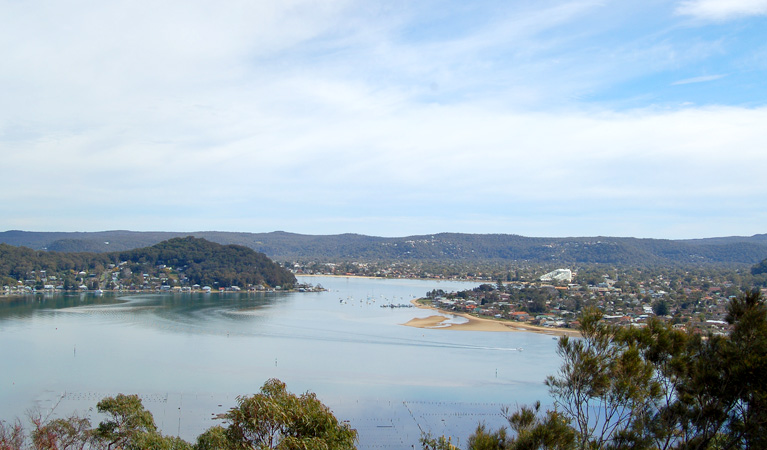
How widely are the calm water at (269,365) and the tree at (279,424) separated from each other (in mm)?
8239

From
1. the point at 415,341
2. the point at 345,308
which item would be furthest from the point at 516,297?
the point at 415,341

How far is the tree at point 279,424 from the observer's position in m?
5.09

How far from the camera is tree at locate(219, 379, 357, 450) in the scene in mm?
5090

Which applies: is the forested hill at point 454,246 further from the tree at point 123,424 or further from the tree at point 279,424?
the tree at point 279,424

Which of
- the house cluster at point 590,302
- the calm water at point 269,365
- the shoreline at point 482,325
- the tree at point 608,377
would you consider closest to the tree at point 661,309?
the house cluster at point 590,302

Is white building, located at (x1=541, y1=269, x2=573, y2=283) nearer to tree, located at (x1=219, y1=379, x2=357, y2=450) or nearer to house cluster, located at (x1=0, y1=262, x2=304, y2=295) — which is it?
house cluster, located at (x1=0, y1=262, x2=304, y2=295)

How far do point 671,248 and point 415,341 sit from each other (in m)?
84.6

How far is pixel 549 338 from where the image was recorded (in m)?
28.0

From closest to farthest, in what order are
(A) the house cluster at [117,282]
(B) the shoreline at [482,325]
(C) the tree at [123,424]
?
1. (C) the tree at [123,424]
2. (B) the shoreline at [482,325]
3. (A) the house cluster at [117,282]

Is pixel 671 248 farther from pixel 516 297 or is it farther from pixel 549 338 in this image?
pixel 549 338

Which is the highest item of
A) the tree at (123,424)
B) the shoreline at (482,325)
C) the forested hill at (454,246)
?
the forested hill at (454,246)

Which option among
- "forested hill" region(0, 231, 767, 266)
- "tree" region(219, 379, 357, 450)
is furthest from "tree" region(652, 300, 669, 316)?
"forested hill" region(0, 231, 767, 266)

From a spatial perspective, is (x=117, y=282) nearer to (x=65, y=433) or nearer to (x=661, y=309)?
(x=661, y=309)

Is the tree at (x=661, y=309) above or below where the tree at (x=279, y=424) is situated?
below
